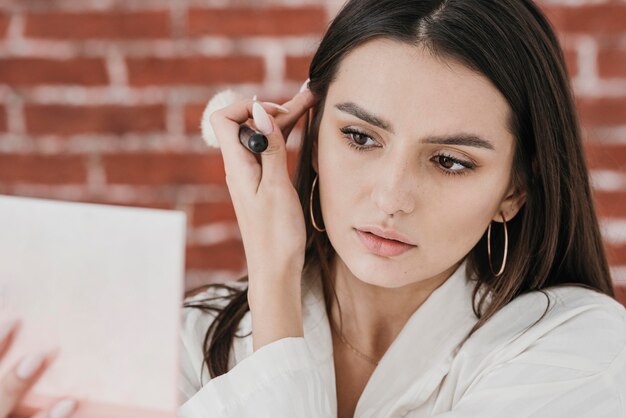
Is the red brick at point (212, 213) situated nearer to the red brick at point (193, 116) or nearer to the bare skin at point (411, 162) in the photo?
the red brick at point (193, 116)

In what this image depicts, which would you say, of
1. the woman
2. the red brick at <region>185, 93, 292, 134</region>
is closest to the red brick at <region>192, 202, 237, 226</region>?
the red brick at <region>185, 93, 292, 134</region>

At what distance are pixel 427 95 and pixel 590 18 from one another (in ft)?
2.10

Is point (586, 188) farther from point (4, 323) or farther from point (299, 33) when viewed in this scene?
point (4, 323)

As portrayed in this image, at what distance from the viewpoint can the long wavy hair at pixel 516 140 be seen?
0.95 meters

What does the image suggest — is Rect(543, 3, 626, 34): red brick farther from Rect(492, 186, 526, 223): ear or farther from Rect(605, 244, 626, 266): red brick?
Rect(492, 186, 526, 223): ear

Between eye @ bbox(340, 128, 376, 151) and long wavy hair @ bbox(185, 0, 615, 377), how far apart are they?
0.10 m

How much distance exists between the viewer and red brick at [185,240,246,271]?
153 cm

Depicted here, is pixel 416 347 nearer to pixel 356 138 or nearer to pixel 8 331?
pixel 356 138

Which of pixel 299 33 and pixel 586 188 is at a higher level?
pixel 299 33

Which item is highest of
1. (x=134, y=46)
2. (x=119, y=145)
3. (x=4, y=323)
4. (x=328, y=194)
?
(x=134, y=46)

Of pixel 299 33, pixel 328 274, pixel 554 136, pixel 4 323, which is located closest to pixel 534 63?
pixel 554 136

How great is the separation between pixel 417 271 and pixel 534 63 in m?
0.29

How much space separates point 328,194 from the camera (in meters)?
1.03

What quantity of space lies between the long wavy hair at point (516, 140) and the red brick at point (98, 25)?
46 cm
